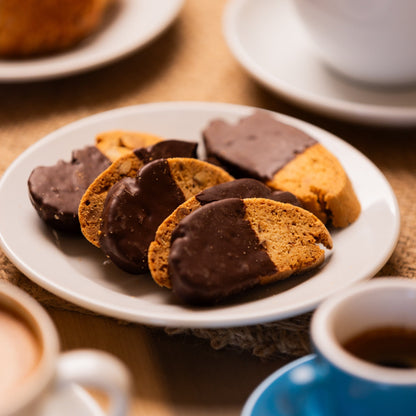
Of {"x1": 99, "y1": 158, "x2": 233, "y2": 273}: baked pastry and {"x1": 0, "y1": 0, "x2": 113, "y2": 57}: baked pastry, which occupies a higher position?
{"x1": 0, "y1": 0, "x2": 113, "y2": 57}: baked pastry

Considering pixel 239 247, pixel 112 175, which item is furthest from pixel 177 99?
pixel 239 247

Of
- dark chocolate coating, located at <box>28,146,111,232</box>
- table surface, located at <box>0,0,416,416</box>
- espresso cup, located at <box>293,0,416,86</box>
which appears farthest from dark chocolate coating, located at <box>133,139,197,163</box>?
espresso cup, located at <box>293,0,416,86</box>

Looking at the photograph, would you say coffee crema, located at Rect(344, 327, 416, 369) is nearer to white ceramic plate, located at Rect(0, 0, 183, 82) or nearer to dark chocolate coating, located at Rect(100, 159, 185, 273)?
dark chocolate coating, located at Rect(100, 159, 185, 273)

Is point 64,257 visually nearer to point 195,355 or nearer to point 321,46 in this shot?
point 195,355

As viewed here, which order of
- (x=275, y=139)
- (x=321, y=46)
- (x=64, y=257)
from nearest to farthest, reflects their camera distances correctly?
(x=64, y=257), (x=275, y=139), (x=321, y=46)

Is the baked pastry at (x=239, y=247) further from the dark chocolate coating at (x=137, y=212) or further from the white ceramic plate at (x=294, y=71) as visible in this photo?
the white ceramic plate at (x=294, y=71)

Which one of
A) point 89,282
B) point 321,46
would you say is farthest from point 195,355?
point 321,46

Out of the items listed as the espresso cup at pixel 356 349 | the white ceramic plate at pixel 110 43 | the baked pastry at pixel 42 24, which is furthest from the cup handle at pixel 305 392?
the baked pastry at pixel 42 24
